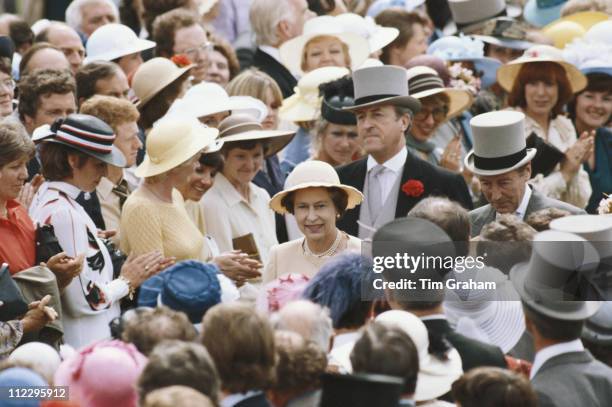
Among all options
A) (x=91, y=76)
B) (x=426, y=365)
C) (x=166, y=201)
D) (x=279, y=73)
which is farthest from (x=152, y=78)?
(x=426, y=365)

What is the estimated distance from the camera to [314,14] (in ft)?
41.9

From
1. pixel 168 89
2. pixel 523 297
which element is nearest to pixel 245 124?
pixel 168 89

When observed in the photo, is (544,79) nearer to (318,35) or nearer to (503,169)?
(318,35)

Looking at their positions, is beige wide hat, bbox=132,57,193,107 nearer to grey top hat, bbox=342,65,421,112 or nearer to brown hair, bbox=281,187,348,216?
grey top hat, bbox=342,65,421,112

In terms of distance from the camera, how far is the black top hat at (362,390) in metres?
5.17

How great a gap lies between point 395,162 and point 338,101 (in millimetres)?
942

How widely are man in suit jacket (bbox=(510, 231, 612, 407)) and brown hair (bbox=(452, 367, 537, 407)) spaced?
0.39 metres

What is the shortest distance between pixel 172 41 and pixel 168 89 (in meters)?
1.40

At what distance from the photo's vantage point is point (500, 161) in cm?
854

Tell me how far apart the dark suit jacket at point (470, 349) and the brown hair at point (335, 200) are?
82.9 inches

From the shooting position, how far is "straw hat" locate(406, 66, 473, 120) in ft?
33.5

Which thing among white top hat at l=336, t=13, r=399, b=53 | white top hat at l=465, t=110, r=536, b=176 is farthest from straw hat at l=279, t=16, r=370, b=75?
white top hat at l=465, t=110, r=536, b=176

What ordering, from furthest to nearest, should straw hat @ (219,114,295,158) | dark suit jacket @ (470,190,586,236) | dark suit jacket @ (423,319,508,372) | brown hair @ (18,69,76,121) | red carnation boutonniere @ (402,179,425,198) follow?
straw hat @ (219,114,295,158) < red carnation boutonniere @ (402,179,425,198) < brown hair @ (18,69,76,121) < dark suit jacket @ (470,190,586,236) < dark suit jacket @ (423,319,508,372)

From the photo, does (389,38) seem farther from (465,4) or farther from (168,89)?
(168,89)
